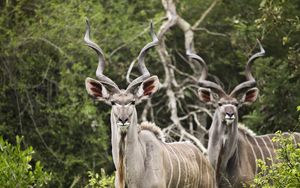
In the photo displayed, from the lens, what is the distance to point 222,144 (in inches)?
270

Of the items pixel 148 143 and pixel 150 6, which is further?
pixel 150 6

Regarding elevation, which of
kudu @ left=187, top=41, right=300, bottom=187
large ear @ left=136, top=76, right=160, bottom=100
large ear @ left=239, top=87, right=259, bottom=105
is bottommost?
kudu @ left=187, top=41, right=300, bottom=187

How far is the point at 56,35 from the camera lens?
852 cm

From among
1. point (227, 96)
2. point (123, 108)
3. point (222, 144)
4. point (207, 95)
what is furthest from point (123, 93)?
point (207, 95)

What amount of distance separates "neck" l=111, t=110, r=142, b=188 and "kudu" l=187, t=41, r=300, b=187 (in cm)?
137

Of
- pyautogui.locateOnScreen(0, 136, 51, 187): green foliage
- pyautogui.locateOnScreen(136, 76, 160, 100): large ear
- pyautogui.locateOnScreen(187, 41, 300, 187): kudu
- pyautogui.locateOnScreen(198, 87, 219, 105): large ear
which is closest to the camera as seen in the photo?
pyautogui.locateOnScreen(0, 136, 51, 187): green foliage

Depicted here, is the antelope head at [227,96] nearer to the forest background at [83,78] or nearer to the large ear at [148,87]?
the forest background at [83,78]

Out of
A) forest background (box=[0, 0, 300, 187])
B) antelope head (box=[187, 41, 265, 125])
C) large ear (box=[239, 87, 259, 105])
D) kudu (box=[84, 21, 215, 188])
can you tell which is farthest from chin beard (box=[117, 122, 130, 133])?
forest background (box=[0, 0, 300, 187])

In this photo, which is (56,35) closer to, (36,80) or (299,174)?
(36,80)

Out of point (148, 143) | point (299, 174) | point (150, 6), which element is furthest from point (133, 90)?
point (150, 6)

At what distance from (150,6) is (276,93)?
2267 mm

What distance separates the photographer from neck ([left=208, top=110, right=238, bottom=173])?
6844 mm

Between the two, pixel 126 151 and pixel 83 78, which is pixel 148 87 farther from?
pixel 83 78

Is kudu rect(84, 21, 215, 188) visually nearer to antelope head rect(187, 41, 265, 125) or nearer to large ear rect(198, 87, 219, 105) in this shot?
antelope head rect(187, 41, 265, 125)
